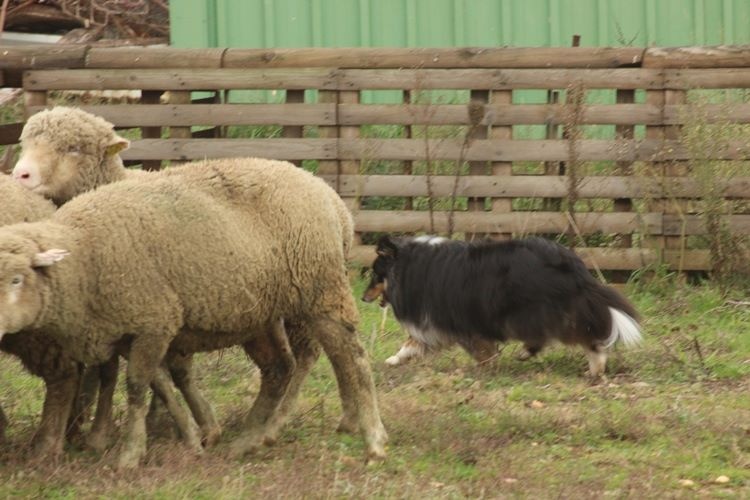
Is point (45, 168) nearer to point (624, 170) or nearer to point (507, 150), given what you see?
point (507, 150)

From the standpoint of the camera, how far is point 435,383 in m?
9.16

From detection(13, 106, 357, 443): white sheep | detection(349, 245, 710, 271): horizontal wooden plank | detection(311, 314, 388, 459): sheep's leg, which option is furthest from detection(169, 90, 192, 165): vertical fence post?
detection(311, 314, 388, 459): sheep's leg

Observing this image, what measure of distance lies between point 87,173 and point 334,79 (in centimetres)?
425

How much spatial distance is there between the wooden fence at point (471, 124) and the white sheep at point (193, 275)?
4230 millimetres

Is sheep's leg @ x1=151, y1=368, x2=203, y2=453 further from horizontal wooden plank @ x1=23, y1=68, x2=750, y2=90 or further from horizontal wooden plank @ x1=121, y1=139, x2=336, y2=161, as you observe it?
horizontal wooden plank @ x1=23, y1=68, x2=750, y2=90

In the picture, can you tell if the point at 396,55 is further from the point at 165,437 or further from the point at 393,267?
the point at 165,437

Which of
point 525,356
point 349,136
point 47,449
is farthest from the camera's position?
point 349,136

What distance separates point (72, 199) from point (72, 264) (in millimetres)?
735

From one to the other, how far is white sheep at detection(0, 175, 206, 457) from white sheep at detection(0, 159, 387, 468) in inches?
9.4

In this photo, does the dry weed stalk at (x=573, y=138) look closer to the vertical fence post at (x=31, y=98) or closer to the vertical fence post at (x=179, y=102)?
the vertical fence post at (x=179, y=102)

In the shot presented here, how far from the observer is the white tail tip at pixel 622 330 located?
30.0 ft

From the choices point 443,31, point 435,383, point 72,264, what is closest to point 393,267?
point 435,383

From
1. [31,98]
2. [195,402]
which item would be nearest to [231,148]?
[31,98]

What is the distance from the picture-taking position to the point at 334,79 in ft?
39.3
